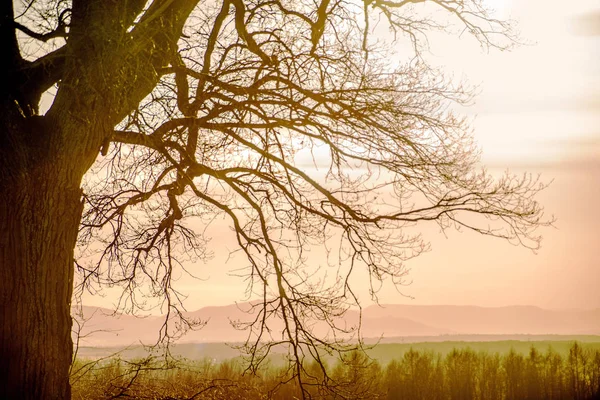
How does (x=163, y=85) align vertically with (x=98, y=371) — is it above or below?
above

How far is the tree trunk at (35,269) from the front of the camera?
18.4 feet

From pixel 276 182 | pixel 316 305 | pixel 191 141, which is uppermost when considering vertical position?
pixel 191 141

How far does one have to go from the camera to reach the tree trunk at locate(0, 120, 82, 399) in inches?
221

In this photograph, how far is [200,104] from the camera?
741cm

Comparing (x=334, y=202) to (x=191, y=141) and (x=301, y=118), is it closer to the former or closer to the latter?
(x=301, y=118)

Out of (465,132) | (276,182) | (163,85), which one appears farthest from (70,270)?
(465,132)

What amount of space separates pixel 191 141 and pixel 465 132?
129 inches

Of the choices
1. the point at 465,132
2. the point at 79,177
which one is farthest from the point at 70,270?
Result: the point at 465,132

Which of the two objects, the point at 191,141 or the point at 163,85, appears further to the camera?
the point at 191,141

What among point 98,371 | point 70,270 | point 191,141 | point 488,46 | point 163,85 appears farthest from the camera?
point 488,46

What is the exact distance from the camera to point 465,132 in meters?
7.43

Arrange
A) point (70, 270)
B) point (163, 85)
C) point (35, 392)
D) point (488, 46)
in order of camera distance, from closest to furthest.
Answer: point (35, 392), point (70, 270), point (163, 85), point (488, 46)

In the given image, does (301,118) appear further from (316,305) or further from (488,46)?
(488,46)

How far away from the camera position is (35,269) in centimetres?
577
